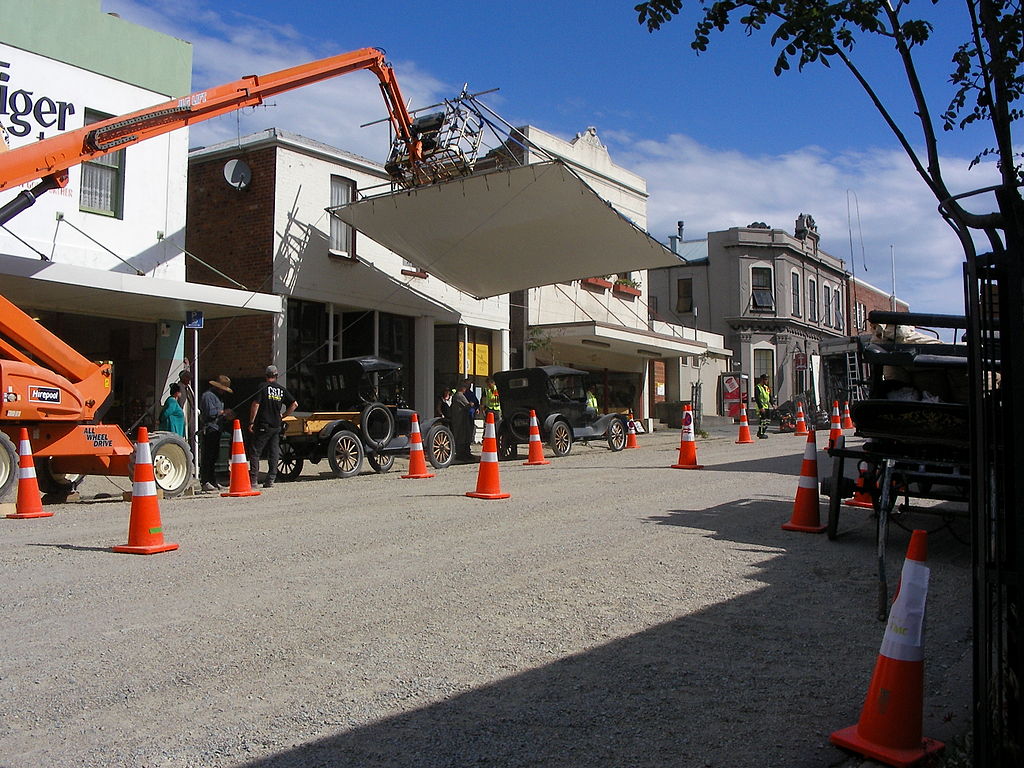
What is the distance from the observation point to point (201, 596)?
560 centimetres

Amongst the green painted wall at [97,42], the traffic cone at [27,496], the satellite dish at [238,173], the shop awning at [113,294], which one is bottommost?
the traffic cone at [27,496]

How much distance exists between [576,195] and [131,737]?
14.7 meters

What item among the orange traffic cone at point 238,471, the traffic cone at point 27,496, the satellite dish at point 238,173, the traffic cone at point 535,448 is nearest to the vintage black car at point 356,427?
the traffic cone at point 535,448

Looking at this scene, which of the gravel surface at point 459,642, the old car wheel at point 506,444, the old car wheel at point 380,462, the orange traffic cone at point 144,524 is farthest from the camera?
the old car wheel at point 506,444

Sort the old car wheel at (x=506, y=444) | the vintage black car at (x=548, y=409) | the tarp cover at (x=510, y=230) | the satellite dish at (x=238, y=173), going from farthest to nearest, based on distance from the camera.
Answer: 1. the satellite dish at (x=238, y=173)
2. the vintage black car at (x=548, y=409)
3. the old car wheel at (x=506, y=444)
4. the tarp cover at (x=510, y=230)

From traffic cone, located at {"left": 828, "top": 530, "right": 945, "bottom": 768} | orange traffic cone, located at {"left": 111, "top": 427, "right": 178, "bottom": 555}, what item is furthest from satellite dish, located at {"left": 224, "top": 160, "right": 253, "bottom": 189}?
traffic cone, located at {"left": 828, "top": 530, "right": 945, "bottom": 768}

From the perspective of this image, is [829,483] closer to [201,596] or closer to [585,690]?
[585,690]

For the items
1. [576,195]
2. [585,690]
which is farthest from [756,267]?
[585,690]

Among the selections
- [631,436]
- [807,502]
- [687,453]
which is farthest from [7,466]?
[631,436]

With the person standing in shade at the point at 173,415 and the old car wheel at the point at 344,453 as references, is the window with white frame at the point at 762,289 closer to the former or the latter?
the old car wheel at the point at 344,453

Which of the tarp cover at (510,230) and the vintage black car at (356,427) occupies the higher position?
the tarp cover at (510,230)

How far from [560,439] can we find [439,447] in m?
3.52

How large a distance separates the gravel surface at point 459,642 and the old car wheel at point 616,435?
11182mm

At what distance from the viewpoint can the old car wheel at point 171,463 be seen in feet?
37.8
